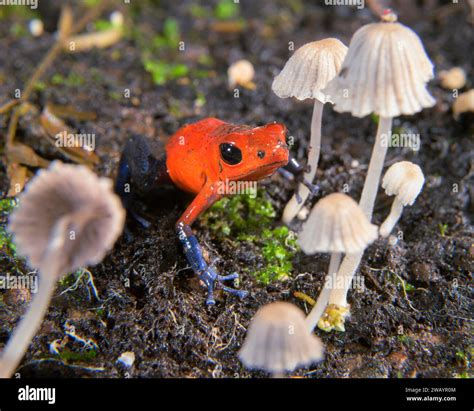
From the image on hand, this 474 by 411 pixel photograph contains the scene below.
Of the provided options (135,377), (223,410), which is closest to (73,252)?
(135,377)

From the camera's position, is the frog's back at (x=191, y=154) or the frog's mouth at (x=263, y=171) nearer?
the frog's mouth at (x=263, y=171)

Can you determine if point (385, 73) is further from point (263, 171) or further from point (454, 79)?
point (454, 79)

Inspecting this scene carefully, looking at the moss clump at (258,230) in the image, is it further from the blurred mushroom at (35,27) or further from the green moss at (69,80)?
the blurred mushroom at (35,27)

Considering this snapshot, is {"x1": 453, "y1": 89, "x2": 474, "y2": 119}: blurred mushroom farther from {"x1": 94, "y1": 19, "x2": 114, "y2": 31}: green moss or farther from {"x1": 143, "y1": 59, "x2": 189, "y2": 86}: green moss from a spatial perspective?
{"x1": 94, "y1": 19, "x2": 114, "y2": 31}: green moss

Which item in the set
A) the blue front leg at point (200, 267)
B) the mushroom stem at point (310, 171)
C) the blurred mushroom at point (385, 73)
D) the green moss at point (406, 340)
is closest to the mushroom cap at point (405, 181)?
the mushroom stem at point (310, 171)

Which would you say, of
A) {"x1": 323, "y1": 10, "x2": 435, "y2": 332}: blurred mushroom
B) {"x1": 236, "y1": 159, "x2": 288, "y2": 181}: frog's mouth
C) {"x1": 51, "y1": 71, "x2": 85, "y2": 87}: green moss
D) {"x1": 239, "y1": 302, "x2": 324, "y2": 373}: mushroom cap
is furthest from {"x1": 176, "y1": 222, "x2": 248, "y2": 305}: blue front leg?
{"x1": 51, "y1": 71, "x2": 85, "y2": 87}: green moss

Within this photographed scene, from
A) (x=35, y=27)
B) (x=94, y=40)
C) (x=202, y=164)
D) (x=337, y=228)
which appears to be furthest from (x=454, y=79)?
(x=35, y=27)
